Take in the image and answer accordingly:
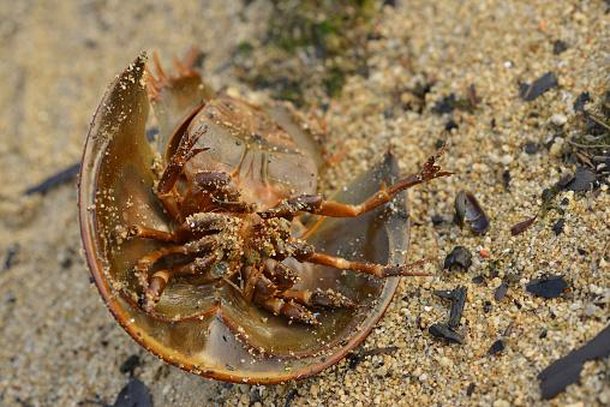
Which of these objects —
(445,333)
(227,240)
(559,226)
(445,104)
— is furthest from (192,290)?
(445,104)

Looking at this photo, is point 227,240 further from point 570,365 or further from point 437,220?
point 570,365

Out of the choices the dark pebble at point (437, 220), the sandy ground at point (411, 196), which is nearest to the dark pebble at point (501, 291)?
the sandy ground at point (411, 196)

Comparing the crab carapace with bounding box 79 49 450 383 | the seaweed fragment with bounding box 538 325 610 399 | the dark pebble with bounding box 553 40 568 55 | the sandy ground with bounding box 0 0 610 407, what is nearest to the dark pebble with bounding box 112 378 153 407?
the sandy ground with bounding box 0 0 610 407

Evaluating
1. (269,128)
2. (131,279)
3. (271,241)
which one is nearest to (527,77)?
(269,128)

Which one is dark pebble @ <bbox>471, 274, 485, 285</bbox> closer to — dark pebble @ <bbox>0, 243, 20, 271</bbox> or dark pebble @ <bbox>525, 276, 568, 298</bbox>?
dark pebble @ <bbox>525, 276, 568, 298</bbox>

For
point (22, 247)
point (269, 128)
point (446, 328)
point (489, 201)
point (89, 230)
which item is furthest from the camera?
point (22, 247)

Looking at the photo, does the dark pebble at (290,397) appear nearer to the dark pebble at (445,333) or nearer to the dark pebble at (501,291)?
the dark pebble at (445,333)

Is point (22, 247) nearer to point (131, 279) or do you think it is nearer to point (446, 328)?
point (131, 279)
